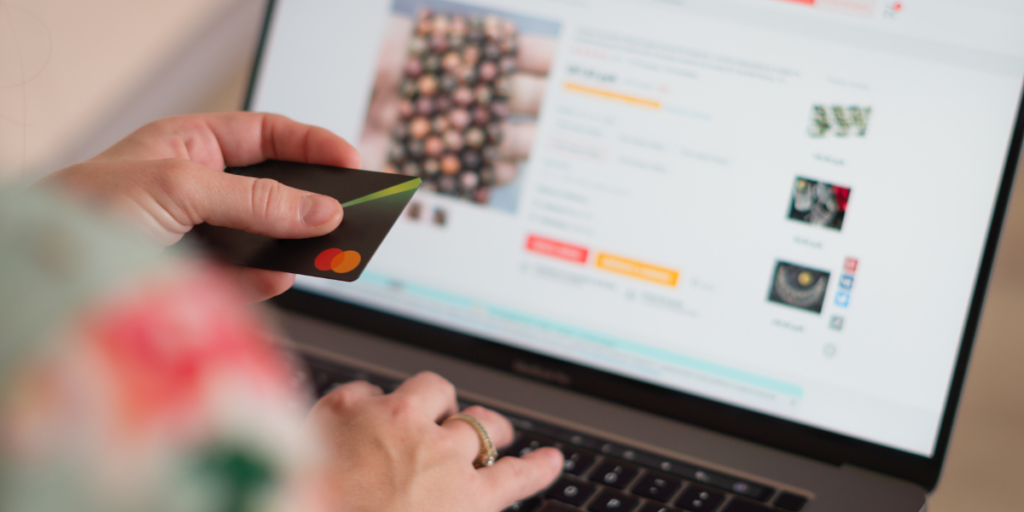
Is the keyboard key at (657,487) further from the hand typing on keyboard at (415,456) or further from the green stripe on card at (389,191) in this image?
the green stripe on card at (389,191)

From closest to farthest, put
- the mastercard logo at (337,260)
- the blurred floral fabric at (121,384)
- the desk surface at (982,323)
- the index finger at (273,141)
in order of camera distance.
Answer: the blurred floral fabric at (121,384)
the mastercard logo at (337,260)
the index finger at (273,141)
the desk surface at (982,323)

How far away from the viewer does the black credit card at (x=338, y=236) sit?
367mm

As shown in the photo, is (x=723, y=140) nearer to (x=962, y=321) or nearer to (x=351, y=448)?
(x=962, y=321)

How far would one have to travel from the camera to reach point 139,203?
36 centimetres

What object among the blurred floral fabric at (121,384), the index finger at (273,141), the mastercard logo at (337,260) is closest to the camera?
the blurred floral fabric at (121,384)

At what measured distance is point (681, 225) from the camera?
0.55 meters

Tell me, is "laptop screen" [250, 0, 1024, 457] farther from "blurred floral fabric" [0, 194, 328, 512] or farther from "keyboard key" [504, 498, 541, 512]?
"blurred floral fabric" [0, 194, 328, 512]

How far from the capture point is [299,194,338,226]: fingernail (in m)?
0.37

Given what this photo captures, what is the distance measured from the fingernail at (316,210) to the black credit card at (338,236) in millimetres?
14

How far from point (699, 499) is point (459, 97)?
1.43ft

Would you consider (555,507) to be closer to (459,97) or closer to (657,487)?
(657,487)

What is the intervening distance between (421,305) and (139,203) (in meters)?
0.31

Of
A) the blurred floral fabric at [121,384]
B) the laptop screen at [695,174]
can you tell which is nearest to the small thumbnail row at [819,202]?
the laptop screen at [695,174]

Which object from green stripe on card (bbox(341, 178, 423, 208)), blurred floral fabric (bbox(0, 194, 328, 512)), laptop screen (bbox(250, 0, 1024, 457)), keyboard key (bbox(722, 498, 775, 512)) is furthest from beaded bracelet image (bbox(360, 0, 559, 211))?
blurred floral fabric (bbox(0, 194, 328, 512))
